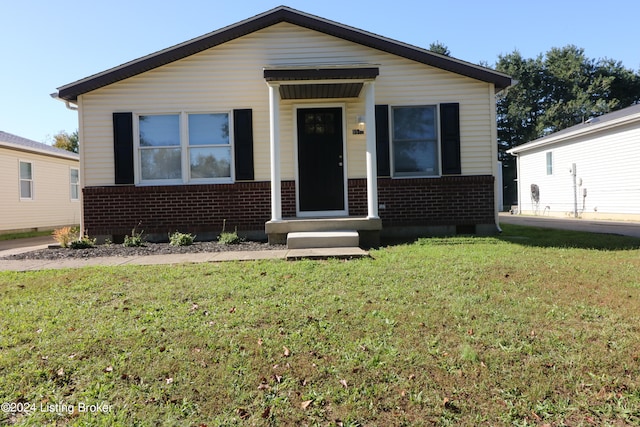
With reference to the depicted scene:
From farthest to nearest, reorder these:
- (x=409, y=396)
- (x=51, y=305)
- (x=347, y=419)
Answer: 1. (x=51, y=305)
2. (x=409, y=396)
3. (x=347, y=419)

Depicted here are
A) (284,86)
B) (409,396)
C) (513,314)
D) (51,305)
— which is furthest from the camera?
(284,86)

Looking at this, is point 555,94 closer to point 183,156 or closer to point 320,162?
point 320,162

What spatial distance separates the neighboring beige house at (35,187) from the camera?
12.7 meters

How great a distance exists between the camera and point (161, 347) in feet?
9.41

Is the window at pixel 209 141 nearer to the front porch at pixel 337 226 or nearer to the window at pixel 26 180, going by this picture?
the front porch at pixel 337 226

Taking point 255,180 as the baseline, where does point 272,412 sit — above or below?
below

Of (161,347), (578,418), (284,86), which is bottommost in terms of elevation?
(578,418)

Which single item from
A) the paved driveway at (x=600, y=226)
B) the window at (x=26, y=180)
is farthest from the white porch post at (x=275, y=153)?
the window at (x=26, y=180)

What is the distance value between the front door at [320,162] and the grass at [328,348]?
12.3ft

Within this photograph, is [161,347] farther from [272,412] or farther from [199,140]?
[199,140]

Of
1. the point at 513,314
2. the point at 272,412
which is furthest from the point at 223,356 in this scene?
the point at 513,314

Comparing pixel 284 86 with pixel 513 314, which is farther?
pixel 284 86

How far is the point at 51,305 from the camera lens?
3795 millimetres

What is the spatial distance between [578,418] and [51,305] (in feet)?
14.1
